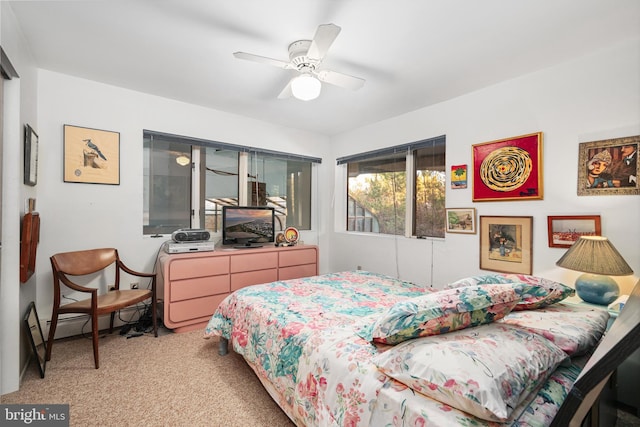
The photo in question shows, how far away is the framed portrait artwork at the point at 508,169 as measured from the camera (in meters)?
2.50

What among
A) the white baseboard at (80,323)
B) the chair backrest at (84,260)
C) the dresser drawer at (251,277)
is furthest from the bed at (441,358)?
the white baseboard at (80,323)

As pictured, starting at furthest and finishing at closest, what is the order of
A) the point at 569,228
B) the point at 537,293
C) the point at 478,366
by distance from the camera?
the point at 569,228, the point at 537,293, the point at 478,366

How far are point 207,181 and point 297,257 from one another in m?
1.54

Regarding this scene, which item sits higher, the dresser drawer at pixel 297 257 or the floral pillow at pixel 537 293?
the floral pillow at pixel 537 293

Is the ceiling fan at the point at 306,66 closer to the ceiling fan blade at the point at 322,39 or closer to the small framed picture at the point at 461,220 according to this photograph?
the ceiling fan blade at the point at 322,39

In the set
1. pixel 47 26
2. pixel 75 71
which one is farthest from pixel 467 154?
pixel 75 71

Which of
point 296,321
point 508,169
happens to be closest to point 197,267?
point 296,321

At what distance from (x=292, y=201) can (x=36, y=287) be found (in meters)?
3.01

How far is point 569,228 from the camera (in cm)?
230

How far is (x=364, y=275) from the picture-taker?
2912 mm

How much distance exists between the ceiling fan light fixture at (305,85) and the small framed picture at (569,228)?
2.26 metres

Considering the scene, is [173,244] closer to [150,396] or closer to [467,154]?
[150,396]

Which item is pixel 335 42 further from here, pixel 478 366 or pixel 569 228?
pixel 569 228

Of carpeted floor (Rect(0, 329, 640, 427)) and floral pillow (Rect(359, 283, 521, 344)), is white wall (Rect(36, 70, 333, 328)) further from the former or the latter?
floral pillow (Rect(359, 283, 521, 344))
